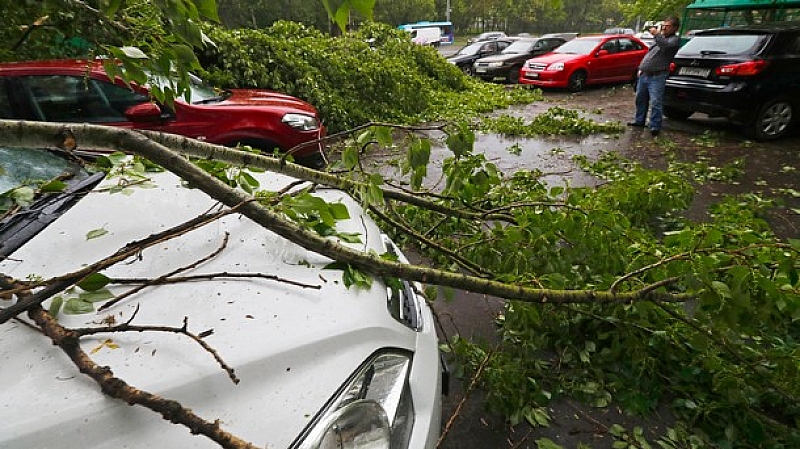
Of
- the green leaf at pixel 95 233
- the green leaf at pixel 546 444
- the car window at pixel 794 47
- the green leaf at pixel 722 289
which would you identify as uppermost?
the green leaf at pixel 95 233

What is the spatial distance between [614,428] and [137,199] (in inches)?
97.2

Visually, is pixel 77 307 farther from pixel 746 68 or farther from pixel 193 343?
pixel 746 68

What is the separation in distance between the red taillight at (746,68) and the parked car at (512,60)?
8609 millimetres

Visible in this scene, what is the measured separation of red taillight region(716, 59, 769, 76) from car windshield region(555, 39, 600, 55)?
6.43m

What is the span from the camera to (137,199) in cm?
195

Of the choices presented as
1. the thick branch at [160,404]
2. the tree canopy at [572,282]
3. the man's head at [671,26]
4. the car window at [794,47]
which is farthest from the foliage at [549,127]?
the thick branch at [160,404]

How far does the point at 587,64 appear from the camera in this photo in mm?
12383

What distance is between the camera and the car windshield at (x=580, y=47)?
500 inches

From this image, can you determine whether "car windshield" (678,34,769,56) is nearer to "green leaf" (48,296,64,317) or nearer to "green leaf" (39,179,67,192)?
"green leaf" (39,179,67,192)

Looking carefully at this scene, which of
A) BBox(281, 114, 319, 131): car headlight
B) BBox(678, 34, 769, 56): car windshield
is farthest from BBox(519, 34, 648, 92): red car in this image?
BBox(281, 114, 319, 131): car headlight

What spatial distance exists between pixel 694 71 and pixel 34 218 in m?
8.52

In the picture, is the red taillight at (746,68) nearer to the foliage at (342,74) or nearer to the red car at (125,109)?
the foliage at (342,74)

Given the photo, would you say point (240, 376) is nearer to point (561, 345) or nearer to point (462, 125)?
point (462, 125)

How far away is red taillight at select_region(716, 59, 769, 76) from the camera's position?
640 centimetres
